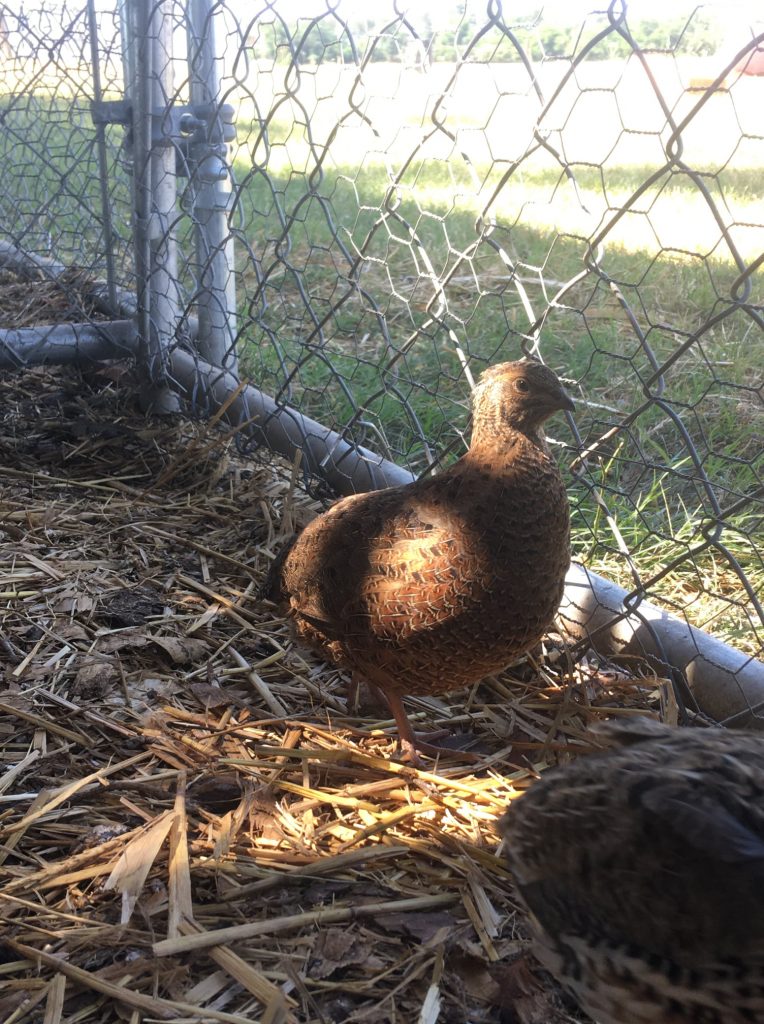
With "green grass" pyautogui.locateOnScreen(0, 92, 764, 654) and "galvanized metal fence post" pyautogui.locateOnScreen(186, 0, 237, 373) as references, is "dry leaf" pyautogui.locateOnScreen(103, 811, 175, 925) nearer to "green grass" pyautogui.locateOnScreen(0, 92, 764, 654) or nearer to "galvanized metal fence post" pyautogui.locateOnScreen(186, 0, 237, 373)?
"green grass" pyautogui.locateOnScreen(0, 92, 764, 654)

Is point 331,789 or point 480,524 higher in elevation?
point 480,524

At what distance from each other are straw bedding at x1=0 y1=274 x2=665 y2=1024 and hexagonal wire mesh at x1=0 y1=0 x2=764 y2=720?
550 mm

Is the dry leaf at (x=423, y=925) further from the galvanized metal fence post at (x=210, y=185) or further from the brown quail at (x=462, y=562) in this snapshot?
the galvanized metal fence post at (x=210, y=185)

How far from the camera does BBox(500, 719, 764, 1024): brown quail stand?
131 centimetres

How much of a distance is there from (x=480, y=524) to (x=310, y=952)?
893mm

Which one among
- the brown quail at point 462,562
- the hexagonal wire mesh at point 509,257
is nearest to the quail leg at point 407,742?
the brown quail at point 462,562

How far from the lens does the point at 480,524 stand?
2.10 meters

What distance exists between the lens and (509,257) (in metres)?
3.04

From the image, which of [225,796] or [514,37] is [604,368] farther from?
[225,796]

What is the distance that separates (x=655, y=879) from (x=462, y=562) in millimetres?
836

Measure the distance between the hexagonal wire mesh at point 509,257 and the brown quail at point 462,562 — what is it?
21 cm

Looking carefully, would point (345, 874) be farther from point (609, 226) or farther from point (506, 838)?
point (609, 226)

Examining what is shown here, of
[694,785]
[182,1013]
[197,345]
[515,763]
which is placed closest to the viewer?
[694,785]

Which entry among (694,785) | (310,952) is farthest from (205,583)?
(694,785)
